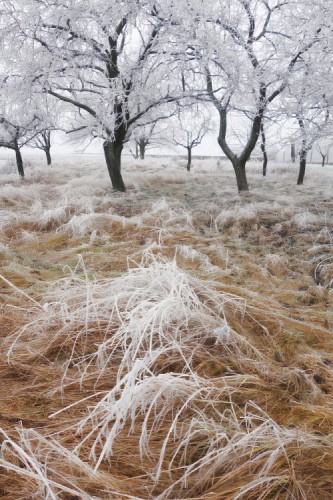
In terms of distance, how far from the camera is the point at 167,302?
7.05 feet

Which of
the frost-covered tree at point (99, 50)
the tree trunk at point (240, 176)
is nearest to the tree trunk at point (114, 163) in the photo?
the frost-covered tree at point (99, 50)

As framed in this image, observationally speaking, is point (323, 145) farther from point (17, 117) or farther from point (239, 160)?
point (17, 117)

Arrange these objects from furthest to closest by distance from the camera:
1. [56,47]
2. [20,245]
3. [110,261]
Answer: [56,47] → [20,245] → [110,261]

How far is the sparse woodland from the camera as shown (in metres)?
1.33

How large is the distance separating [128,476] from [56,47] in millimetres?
8994

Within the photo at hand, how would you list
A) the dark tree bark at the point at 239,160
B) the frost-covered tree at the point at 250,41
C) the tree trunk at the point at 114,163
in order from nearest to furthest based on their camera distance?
1. the frost-covered tree at the point at 250,41
2. the dark tree bark at the point at 239,160
3. the tree trunk at the point at 114,163

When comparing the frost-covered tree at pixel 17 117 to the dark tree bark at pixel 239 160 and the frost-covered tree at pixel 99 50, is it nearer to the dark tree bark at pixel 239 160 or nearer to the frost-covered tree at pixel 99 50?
the frost-covered tree at pixel 99 50

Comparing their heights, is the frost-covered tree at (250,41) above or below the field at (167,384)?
above

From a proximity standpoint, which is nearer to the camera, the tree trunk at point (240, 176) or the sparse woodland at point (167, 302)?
the sparse woodland at point (167, 302)

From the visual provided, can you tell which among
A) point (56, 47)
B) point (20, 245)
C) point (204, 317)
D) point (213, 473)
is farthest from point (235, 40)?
point (213, 473)

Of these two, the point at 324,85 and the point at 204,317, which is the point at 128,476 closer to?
the point at 204,317

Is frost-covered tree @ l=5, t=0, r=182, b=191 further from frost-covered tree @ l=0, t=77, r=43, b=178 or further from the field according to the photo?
the field

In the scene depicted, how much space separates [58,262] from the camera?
14.4 ft

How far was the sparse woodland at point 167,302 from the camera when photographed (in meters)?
1.33
